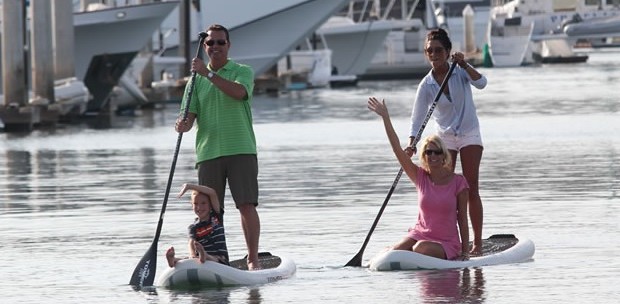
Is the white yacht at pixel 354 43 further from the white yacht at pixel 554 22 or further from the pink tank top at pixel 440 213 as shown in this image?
the pink tank top at pixel 440 213

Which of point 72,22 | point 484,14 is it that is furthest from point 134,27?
point 484,14

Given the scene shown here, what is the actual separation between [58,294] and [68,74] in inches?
1386

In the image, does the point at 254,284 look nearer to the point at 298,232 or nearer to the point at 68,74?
the point at 298,232

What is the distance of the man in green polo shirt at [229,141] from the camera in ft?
44.4

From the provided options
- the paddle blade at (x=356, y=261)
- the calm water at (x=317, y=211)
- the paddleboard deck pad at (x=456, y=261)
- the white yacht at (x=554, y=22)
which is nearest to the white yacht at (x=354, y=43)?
the white yacht at (x=554, y=22)

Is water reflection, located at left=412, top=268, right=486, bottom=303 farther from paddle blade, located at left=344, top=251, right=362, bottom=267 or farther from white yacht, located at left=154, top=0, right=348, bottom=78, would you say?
white yacht, located at left=154, top=0, right=348, bottom=78

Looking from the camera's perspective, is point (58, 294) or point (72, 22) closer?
point (58, 294)

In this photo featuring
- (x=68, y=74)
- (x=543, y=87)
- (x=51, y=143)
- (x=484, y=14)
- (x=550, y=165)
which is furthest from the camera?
(x=484, y=14)

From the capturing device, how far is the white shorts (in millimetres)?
14445

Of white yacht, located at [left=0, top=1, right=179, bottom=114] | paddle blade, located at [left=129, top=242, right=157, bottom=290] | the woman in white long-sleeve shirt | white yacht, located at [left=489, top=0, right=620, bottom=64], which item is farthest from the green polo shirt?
white yacht, located at [left=489, top=0, right=620, bottom=64]

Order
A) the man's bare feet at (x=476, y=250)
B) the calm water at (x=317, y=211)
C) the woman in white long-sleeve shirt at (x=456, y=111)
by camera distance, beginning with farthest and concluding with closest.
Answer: the woman in white long-sleeve shirt at (x=456, y=111) → the man's bare feet at (x=476, y=250) → the calm water at (x=317, y=211)

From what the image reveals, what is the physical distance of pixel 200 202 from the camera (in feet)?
42.4

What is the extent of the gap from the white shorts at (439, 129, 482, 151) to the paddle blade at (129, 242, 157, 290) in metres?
2.43

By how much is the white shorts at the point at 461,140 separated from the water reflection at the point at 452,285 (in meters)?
1.15
